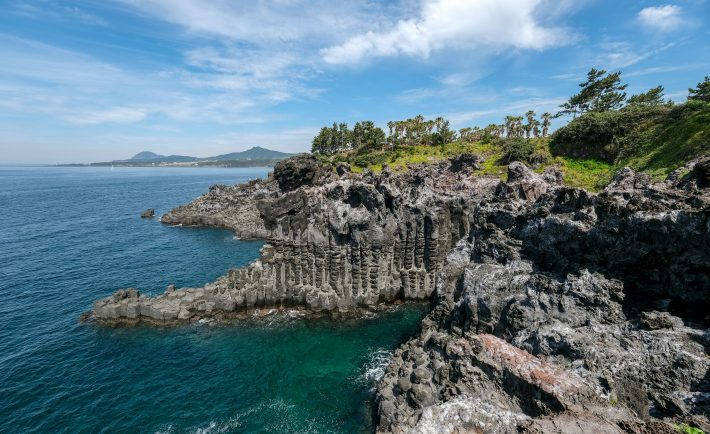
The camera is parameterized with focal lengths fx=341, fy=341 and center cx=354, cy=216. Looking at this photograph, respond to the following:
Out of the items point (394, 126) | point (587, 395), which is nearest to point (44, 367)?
point (587, 395)

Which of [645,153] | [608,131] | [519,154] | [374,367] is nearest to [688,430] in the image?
[374,367]

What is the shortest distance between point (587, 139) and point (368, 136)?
68.7 m

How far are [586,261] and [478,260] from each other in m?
9.25

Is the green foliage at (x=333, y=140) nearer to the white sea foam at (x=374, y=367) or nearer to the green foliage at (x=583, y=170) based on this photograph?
the green foliage at (x=583, y=170)

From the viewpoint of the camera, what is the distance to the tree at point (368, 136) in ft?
396

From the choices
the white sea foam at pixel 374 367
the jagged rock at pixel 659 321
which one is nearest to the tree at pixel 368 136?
the white sea foam at pixel 374 367

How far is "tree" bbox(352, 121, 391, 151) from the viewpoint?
121m

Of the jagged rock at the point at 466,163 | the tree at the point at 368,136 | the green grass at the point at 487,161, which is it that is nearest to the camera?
the green grass at the point at 487,161

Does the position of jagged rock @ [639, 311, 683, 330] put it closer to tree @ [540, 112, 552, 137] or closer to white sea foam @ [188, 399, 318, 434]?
white sea foam @ [188, 399, 318, 434]

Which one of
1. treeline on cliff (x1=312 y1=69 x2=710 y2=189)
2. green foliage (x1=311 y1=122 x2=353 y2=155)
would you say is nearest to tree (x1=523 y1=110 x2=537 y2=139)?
treeline on cliff (x1=312 y1=69 x2=710 y2=189)

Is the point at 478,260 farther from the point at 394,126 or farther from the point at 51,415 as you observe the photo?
the point at 394,126

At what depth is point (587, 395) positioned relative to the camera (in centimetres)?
1731

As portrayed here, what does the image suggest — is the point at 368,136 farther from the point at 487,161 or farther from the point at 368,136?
the point at 487,161

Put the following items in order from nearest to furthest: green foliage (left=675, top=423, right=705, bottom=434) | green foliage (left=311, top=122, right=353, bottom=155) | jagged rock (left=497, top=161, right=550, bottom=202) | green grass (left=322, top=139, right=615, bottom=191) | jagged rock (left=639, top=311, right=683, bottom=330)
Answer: green foliage (left=675, top=423, right=705, bottom=434), jagged rock (left=639, top=311, right=683, bottom=330), jagged rock (left=497, top=161, right=550, bottom=202), green grass (left=322, top=139, right=615, bottom=191), green foliage (left=311, top=122, right=353, bottom=155)
